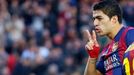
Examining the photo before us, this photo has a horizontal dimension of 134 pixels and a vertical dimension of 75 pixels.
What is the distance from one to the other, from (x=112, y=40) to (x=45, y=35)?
7.96m

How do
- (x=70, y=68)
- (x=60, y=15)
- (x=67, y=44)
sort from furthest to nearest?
(x=60, y=15) < (x=67, y=44) < (x=70, y=68)

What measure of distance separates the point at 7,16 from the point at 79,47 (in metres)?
2.51

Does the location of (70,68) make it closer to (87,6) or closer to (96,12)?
(87,6)

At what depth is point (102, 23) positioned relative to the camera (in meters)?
7.89

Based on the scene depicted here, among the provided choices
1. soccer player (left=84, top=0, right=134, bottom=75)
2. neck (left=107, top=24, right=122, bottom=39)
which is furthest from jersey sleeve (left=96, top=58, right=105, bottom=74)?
neck (left=107, top=24, right=122, bottom=39)

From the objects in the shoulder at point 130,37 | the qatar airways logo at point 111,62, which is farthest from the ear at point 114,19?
the qatar airways logo at point 111,62

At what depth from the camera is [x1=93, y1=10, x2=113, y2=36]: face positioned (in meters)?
7.88

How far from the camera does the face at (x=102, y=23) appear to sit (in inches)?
310

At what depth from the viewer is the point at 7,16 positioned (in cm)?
1650

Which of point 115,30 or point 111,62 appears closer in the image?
point 111,62

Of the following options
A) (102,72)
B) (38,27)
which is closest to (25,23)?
(38,27)

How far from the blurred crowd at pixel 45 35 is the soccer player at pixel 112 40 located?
5.66 metres

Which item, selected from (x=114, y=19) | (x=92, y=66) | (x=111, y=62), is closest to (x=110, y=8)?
(x=114, y=19)

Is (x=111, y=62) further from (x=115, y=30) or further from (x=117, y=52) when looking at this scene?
(x=115, y=30)
